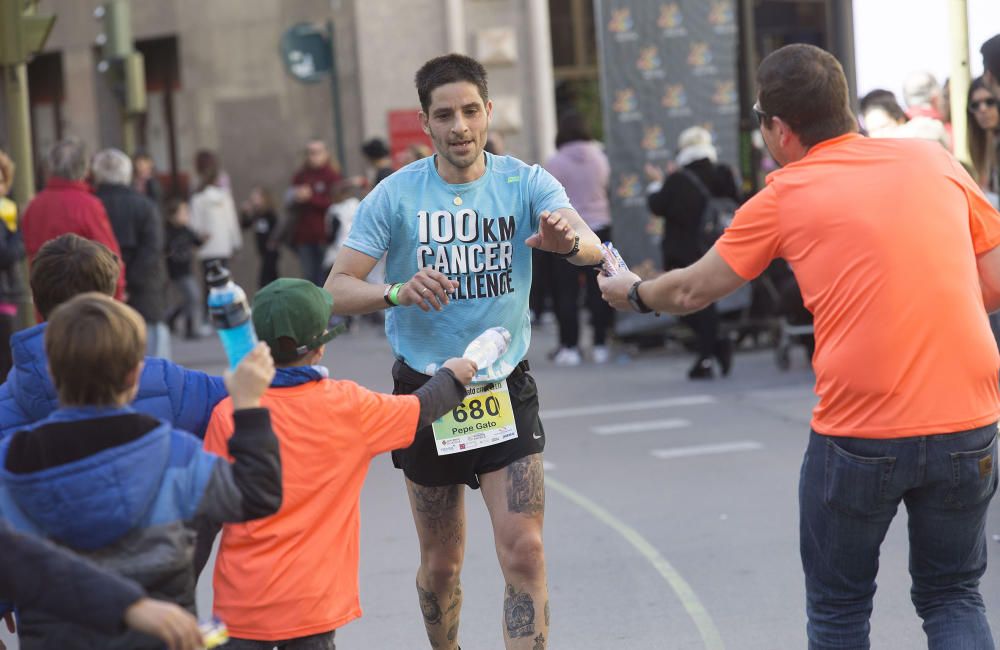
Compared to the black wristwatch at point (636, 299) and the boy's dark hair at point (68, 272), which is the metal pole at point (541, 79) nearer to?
the black wristwatch at point (636, 299)

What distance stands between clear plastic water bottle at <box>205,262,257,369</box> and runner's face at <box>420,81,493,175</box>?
4.96ft

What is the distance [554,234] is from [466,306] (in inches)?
16.0

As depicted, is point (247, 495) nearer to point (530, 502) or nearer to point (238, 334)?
point (238, 334)

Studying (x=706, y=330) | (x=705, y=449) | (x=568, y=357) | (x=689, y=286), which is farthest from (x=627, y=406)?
(x=689, y=286)

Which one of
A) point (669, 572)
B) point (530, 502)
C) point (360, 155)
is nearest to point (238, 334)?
point (530, 502)

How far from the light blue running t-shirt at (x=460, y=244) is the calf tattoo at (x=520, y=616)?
0.68 m

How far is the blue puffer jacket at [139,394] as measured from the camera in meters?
4.27

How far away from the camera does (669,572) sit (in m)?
6.85

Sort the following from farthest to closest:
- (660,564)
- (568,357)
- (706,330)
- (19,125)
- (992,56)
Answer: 1. (568,357)
2. (706,330)
3. (19,125)
4. (992,56)
5. (660,564)

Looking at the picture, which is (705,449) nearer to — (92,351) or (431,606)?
(431,606)

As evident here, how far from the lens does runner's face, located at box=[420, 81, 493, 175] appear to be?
4887mm

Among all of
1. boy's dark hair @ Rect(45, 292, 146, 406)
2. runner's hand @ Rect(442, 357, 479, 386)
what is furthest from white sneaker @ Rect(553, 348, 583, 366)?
boy's dark hair @ Rect(45, 292, 146, 406)

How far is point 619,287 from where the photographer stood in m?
4.64

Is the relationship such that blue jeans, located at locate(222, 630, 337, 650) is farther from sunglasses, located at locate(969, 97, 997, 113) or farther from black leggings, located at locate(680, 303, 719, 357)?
black leggings, located at locate(680, 303, 719, 357)
